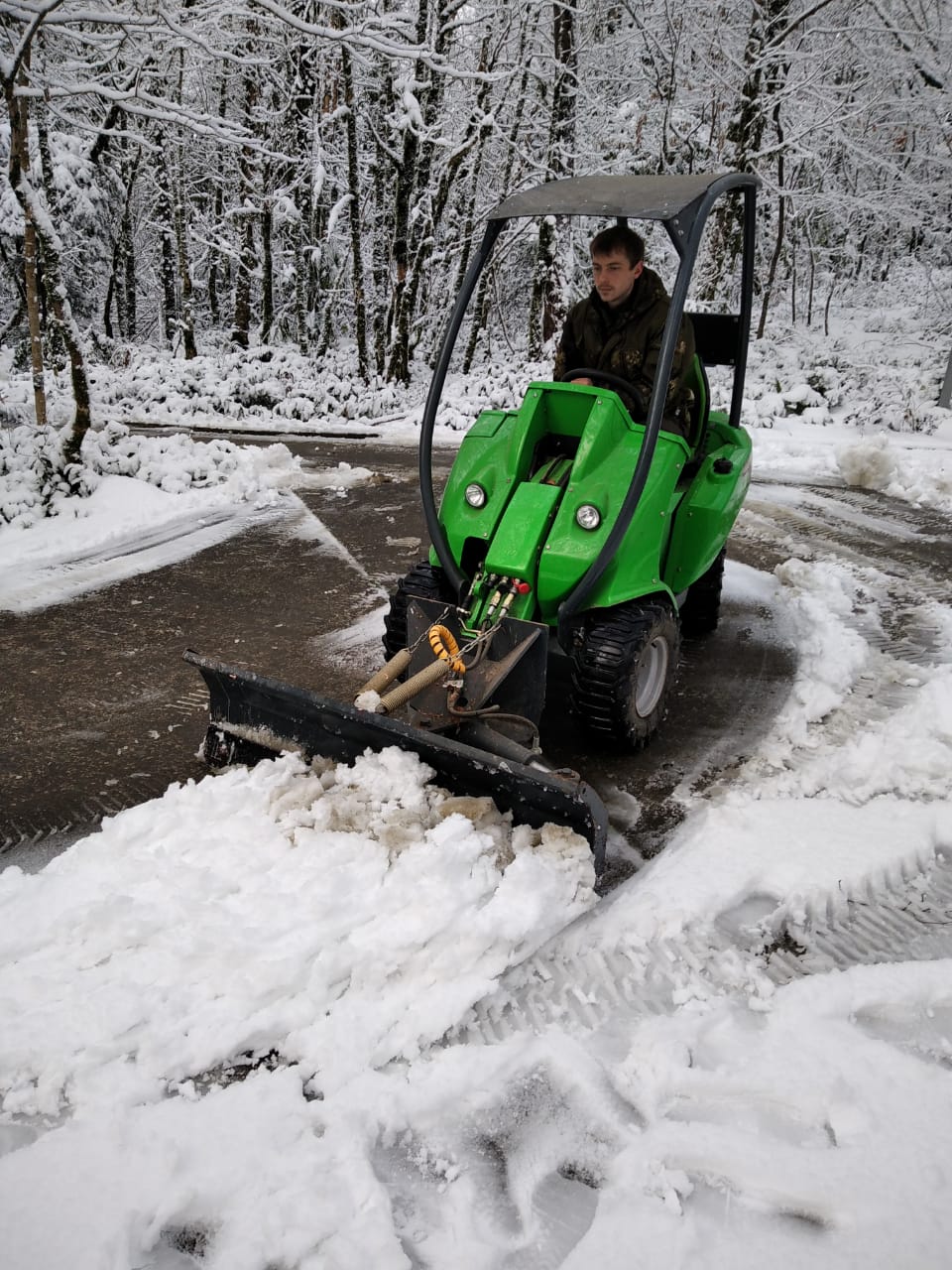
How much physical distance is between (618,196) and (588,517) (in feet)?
3.74

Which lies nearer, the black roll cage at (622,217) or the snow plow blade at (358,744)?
the snow plow blade at (358,744)

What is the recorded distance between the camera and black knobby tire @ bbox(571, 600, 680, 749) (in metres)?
3.08

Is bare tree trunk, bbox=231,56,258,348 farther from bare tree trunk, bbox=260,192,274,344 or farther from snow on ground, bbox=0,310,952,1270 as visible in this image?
snow on ground, bbox=0,310,952,1270

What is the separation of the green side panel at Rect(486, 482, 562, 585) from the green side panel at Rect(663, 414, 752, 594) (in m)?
0.81

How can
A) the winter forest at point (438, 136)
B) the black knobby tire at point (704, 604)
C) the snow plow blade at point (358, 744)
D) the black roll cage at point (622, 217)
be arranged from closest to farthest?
1. the snow plow blade at point (358, 744)
2. the black roll cage at point (622, 217)
3. the black knobby tire at point (704, 604)
4. the winter forest at point (438, 136)

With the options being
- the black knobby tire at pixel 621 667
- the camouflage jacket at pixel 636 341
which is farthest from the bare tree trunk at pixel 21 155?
the black knobby tire at pixel 621 667

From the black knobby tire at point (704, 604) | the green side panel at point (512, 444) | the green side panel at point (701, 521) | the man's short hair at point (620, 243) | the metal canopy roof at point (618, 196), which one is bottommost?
the black knobby tire at point (704, 604)

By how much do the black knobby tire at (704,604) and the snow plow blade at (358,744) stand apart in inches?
81.6

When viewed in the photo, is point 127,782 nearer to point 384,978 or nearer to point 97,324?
point 384,978

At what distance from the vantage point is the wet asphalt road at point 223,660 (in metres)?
3.17

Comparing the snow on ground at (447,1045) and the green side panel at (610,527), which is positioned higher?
the green side panel at (610,527)

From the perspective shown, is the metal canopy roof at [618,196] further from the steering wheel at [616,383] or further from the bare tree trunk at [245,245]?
the bare tree trunk at [245,245]

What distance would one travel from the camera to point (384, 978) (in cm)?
219

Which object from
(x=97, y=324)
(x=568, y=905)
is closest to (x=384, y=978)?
(x=568, y=905)
